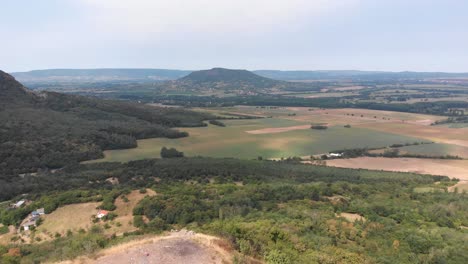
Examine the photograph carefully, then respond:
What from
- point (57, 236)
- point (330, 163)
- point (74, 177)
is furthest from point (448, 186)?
point (74, 177)

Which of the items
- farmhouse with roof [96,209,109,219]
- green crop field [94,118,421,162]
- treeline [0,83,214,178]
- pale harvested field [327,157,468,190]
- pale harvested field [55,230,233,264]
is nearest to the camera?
pale harvested field [55,230,233,264]

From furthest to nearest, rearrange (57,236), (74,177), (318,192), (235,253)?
1. (74,177)
2. (318,192)
3. (57,236)
4. (235,253)

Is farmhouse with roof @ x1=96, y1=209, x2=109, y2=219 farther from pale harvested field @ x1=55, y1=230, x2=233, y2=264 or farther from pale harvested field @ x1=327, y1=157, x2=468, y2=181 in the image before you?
pale harvested field @ x1=327, y1=157, x2=468, y2=181

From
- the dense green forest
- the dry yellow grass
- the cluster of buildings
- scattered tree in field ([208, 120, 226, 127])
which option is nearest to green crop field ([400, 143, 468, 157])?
the dense green forest

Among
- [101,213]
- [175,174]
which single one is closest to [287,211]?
[101,213]

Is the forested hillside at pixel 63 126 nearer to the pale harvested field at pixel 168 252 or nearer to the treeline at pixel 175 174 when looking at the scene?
the treeline at pixel 175 174

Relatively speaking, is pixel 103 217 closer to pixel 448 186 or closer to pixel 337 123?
pixel 448 186
